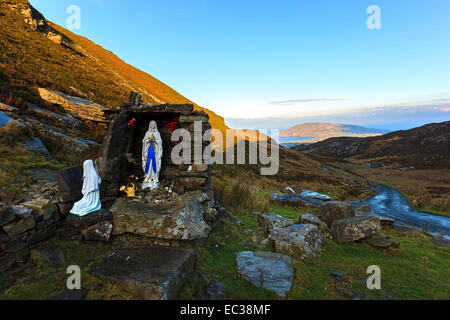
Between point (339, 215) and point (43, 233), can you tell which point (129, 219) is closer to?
point (43, 233)

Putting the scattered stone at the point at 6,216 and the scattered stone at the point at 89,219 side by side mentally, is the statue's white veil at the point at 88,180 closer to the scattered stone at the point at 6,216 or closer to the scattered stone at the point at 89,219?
the scattered stone at the point at 89,219

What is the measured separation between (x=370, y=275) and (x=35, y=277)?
8242 millimetres

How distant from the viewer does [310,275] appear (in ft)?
18.7

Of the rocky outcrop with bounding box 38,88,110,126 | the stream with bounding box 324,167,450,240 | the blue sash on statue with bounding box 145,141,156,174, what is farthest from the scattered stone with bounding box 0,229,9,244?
the stream with bounding box 324,167,450,240

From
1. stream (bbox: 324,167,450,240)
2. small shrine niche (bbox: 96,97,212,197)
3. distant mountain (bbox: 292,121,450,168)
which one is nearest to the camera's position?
small shrine niche (bbox: 96,97,212,197)

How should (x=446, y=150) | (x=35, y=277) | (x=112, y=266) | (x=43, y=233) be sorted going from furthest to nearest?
(x=446, y=150), (x=43, y=233), (x=112, y=266), (x=35, y=277)

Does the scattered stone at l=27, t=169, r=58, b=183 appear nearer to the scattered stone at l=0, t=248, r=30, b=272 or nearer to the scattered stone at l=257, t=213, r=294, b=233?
the scattered stone at l=0, t=248, r=30, b=272

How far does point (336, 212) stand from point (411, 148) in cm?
8233

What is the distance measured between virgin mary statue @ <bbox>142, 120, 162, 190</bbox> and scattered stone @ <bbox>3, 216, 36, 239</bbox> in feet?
13.0

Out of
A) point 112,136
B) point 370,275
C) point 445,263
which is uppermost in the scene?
point 112,136

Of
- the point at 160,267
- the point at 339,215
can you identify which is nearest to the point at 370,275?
the point at 339,215

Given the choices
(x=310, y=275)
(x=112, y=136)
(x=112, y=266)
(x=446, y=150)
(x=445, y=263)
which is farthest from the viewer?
(x=446, y=150)

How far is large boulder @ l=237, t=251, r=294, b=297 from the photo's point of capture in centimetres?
508

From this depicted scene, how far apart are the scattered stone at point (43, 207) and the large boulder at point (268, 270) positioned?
5.22 m
